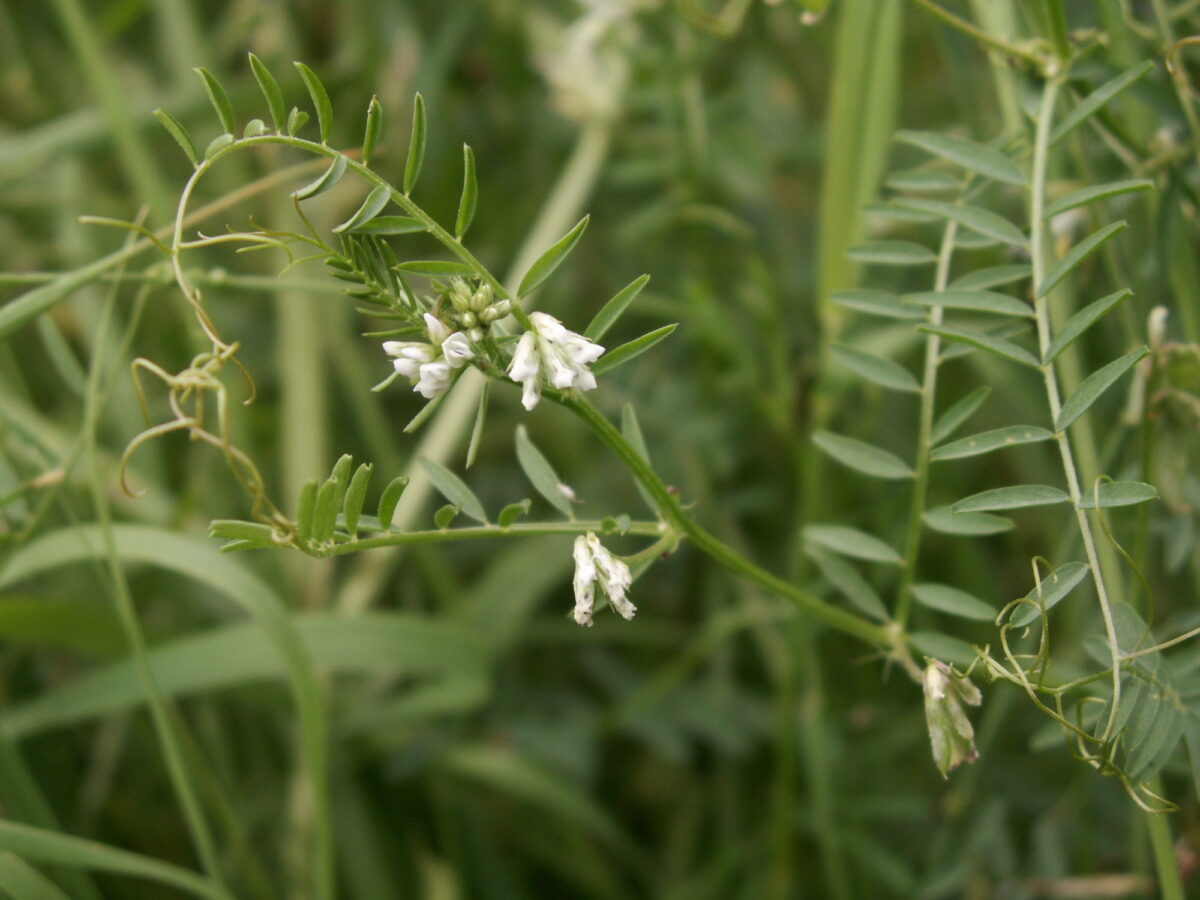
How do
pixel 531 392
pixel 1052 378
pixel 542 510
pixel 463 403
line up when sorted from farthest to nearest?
pixel 542 510 < pixel 463 403 < pixel 1052 378 < pixel 531 392

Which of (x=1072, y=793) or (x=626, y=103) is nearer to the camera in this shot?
(x=1072, y=793)

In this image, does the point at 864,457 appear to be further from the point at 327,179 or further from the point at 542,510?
the point at 542,510

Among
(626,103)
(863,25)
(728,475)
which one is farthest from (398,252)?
(863,25)

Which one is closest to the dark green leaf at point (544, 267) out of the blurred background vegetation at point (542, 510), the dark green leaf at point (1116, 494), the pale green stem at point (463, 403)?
the dark green leaf at point (1116, 494)

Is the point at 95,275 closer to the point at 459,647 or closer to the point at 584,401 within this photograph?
the point at 584,401

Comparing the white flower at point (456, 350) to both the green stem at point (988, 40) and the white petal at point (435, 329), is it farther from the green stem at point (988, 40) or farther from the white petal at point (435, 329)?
the green stem at point (988, 40)

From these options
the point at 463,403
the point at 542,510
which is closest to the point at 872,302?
the point at 463,403
